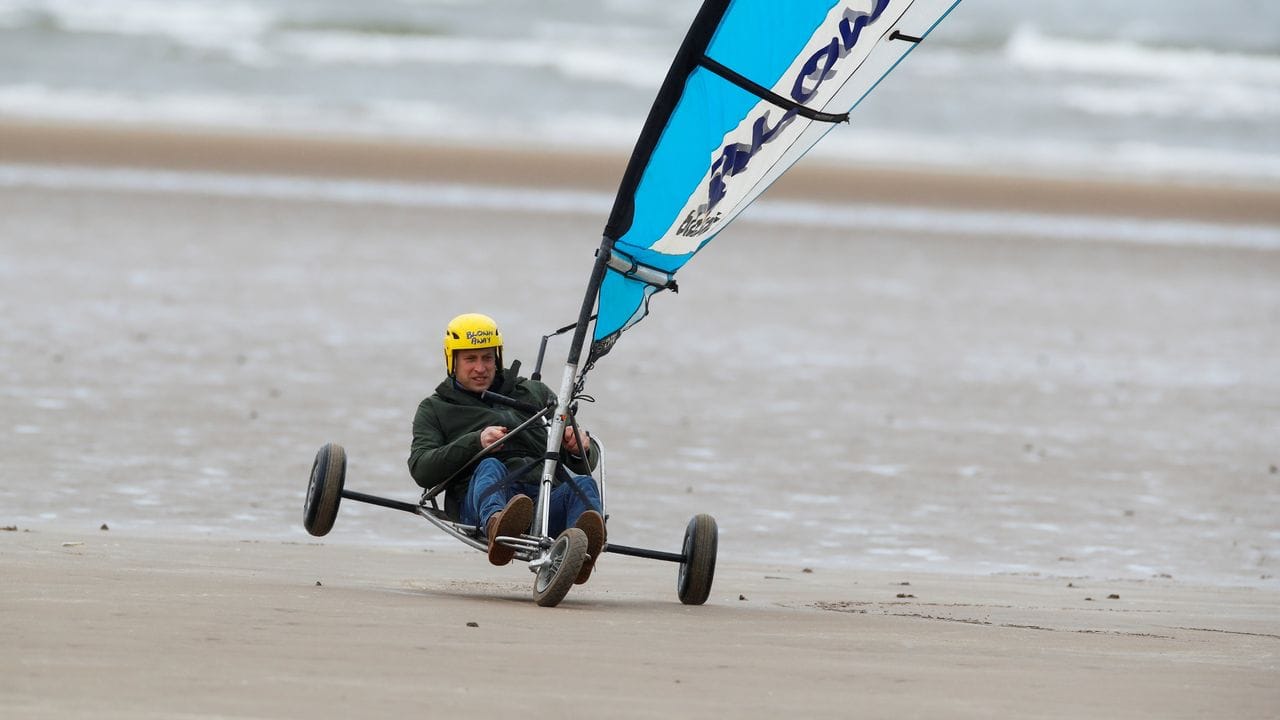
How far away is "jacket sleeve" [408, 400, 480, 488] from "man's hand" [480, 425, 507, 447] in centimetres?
4

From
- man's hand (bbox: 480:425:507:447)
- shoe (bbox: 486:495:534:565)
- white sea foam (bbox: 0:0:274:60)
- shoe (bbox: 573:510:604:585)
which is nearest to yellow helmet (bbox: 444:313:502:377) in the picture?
man's hand (bbox: 480:425:507:447)

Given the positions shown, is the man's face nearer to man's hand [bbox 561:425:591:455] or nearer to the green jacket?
the green jacket

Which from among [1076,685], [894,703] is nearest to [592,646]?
[894,703]

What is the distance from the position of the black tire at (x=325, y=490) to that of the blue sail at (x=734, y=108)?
1.16m

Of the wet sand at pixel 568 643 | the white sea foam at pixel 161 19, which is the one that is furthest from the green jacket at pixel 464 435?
the white sea foam at pixel 161 19

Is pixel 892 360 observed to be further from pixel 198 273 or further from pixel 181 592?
pixel 181 592

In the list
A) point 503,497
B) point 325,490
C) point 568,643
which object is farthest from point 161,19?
point 568,643

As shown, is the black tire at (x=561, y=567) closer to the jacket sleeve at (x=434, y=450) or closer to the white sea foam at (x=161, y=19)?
the jacket sleeve at (x=434, y=450)

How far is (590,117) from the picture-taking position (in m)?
45.6

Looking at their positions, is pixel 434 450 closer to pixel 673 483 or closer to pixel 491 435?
pixel 491 435

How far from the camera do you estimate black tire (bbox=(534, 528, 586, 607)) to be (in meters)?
5.91

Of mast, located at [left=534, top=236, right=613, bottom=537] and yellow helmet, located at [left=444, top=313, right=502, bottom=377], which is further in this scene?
yellow helmet, located at [left=444, top=313, right=502, bottom=377]

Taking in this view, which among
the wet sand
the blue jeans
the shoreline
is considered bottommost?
the wet sand

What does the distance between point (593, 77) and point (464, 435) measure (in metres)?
44.7
